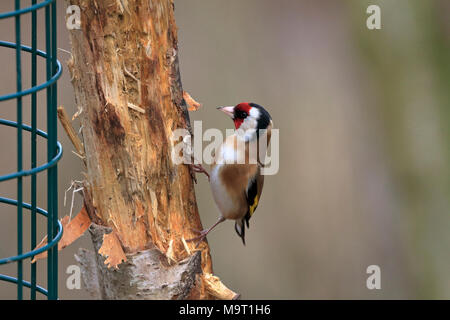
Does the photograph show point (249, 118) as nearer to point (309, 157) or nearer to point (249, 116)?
point (249, 116)

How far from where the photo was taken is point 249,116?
4.99 metres

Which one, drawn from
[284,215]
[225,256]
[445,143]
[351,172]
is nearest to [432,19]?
[445,143]

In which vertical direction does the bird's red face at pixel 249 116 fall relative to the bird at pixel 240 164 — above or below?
above

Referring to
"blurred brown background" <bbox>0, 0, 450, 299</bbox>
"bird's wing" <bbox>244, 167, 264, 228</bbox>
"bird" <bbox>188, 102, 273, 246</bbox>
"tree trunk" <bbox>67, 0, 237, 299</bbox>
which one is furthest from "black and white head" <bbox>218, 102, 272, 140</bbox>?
"blurred brown background" <bbox>0, 0, 450, 299</bbox>

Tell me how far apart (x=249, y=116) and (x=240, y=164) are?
0.36m

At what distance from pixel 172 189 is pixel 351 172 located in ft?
14.0

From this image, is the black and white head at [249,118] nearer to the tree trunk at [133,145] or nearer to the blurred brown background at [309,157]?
the tree trunk at [133,145]

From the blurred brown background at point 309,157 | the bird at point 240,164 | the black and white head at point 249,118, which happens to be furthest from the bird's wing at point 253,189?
the blurred brown background at point 309,157

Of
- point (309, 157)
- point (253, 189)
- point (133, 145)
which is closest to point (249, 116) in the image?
point (253, 189)

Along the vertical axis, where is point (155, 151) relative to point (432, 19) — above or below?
below

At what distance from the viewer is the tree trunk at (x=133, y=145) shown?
3842 mm

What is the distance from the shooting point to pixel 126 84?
12.7ft

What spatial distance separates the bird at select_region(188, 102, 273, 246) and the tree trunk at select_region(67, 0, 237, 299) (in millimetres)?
933

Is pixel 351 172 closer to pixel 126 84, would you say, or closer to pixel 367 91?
pixel 367 91
